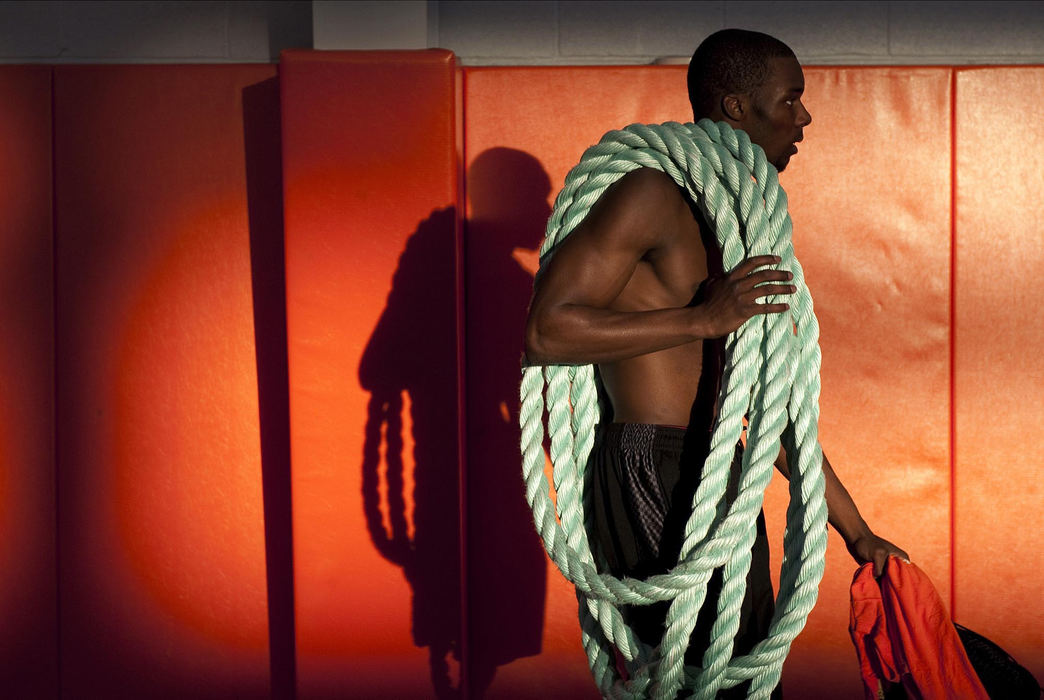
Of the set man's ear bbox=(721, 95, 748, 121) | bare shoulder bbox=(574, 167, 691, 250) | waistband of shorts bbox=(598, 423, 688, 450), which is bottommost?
waistband of shorts bbox=(598, 423, 688, 450)

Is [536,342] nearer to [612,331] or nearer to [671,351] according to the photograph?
[612,331]

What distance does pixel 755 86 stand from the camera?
1626mm

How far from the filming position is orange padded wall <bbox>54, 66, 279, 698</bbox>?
2.49 meters

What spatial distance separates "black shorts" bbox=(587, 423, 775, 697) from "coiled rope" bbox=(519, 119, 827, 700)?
5 cm

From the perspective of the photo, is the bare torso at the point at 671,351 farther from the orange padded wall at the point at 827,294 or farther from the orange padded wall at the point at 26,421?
the orange padded wall at the point at 26,421

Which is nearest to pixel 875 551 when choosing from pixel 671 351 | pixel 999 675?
pixel 999 675

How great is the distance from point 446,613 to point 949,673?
1193 mm

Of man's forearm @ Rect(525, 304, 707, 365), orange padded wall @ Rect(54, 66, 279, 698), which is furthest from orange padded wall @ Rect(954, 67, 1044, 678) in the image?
orange padded wall @ Rect(54, 66, 279, 698)

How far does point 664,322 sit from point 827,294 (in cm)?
127

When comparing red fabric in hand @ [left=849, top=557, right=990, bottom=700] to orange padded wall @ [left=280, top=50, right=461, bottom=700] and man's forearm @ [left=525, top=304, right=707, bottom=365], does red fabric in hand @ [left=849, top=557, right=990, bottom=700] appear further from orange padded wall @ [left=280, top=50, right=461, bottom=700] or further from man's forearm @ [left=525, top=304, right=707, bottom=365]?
orange padded wall @ [left=280, top=50, right=461, bottom=700]

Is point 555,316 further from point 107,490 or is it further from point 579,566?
point 107,490

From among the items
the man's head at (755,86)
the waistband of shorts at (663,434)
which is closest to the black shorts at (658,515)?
the waistband of shorts at (663,434)

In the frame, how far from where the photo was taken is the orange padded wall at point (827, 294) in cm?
250

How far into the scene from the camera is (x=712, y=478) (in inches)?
55.9
